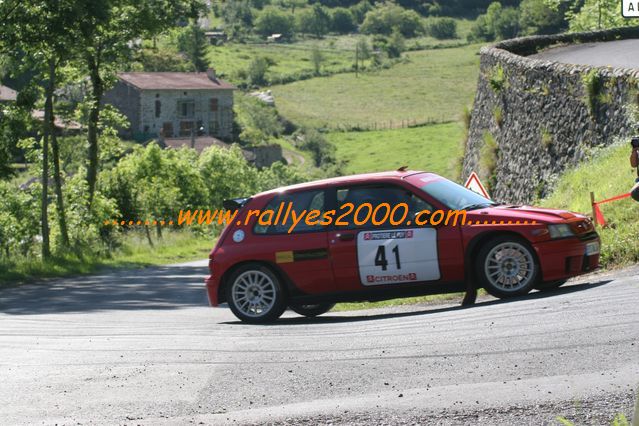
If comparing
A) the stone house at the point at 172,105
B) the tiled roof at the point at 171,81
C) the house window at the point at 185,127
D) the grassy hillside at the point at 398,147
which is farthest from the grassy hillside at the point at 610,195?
the house window at the point at 185,127

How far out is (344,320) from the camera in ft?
44.5

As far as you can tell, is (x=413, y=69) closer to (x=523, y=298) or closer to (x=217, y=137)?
(x=217, y=137)

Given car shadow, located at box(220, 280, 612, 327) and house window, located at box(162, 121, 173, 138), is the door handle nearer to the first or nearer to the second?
car shadow, located at box(220, 280, 612, 327)

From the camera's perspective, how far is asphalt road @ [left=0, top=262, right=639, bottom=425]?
7.85 metres

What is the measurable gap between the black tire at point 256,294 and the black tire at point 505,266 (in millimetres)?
2238

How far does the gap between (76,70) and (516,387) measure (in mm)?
32366

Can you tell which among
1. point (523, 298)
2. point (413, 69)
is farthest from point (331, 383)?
point (413, 69)

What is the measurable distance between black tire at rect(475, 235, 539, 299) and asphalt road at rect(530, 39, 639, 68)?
13.5 metres

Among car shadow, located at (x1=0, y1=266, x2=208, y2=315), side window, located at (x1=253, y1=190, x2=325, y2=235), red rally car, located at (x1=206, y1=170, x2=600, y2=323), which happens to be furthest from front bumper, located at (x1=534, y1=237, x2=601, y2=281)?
car shadow, located at (x1=0, y1=266, x2=208, y2=315)

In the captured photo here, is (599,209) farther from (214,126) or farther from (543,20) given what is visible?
(543,20)

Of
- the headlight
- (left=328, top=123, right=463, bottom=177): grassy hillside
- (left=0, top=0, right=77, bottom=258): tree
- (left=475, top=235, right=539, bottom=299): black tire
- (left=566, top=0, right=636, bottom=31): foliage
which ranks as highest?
(left=566, top=0, right=636, bottom=31): foliage

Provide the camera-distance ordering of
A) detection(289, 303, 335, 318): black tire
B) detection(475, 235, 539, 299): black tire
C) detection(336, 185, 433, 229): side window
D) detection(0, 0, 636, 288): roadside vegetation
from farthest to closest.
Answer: detection(0, 0, 636, 288): roadside vegetation
detection(289, 303, 335, 318): black tire
detection(336, 185, 433, 229): side window
detection(475, 235, 539, 299): black tire

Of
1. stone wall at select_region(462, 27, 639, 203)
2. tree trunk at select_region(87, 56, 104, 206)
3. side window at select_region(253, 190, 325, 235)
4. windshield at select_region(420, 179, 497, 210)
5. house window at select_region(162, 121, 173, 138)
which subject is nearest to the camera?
windshield at select_region(420, 179, 497, 210)

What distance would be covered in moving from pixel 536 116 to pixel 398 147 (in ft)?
324
